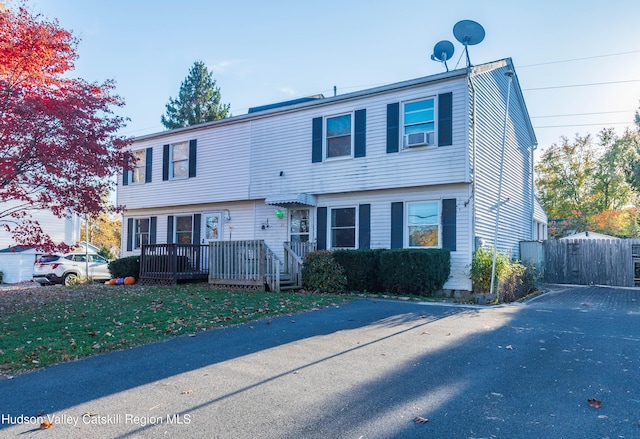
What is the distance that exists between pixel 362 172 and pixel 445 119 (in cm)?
287

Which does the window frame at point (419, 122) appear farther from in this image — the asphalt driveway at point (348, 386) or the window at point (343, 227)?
the asphalt driveway at point (348, 386)

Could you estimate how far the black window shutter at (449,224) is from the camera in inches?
488

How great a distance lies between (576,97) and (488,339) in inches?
764

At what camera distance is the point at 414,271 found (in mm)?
11414

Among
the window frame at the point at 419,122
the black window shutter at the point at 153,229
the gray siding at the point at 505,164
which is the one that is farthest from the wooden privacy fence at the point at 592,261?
the black window shutter at the point at 153,229

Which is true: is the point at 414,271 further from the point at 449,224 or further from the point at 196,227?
the point at 196,227

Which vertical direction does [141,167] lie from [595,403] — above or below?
above

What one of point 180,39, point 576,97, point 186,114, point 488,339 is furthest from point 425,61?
point 186,114

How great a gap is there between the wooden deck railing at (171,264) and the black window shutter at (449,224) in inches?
318

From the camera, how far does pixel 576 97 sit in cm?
2139

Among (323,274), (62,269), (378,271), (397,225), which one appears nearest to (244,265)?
(323,274)

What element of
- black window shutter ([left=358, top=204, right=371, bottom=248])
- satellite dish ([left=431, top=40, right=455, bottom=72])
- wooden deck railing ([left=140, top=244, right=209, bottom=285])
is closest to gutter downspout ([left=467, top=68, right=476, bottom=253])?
satellite dish ([left=431, top=40, right=455, bottom=72])

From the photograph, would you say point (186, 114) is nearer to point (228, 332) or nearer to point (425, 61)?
point (425, 61)

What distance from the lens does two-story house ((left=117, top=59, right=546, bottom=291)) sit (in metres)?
12.4
